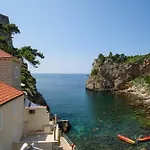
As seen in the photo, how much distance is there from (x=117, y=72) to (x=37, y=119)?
8894 cm

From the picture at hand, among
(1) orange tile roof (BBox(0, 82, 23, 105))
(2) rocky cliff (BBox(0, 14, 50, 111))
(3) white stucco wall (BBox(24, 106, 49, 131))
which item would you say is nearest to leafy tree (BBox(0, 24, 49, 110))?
(2) rocky cliff (BBox(0, 14, 50, 111))

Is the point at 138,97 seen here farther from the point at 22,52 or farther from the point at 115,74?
the point at 22,52

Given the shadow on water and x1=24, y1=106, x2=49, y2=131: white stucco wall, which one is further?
the shadow on water

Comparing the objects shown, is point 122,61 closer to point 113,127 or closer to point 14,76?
point 113,127

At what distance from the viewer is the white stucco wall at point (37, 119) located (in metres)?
21.7

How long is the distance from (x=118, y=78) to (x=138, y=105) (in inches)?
1485

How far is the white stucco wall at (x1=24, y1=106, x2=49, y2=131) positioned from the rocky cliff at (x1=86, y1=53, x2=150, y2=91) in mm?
78667

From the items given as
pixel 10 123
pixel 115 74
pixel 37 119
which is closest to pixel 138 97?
pixel 115 74

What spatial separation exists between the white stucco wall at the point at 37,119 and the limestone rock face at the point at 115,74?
280ft

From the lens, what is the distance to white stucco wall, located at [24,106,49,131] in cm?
2166

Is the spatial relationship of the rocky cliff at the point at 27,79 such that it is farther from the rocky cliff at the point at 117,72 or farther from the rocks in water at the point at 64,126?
the rocky cliff at the point at 117,72

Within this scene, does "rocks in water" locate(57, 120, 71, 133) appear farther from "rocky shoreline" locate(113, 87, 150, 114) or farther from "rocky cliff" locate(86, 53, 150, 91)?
"rocky cliff" locate(86, 53, 150, 91)

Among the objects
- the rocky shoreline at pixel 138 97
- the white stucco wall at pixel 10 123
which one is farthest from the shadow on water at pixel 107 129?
the white stucco wall at pixel 10 123

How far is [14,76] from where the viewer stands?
2156 centimetres
